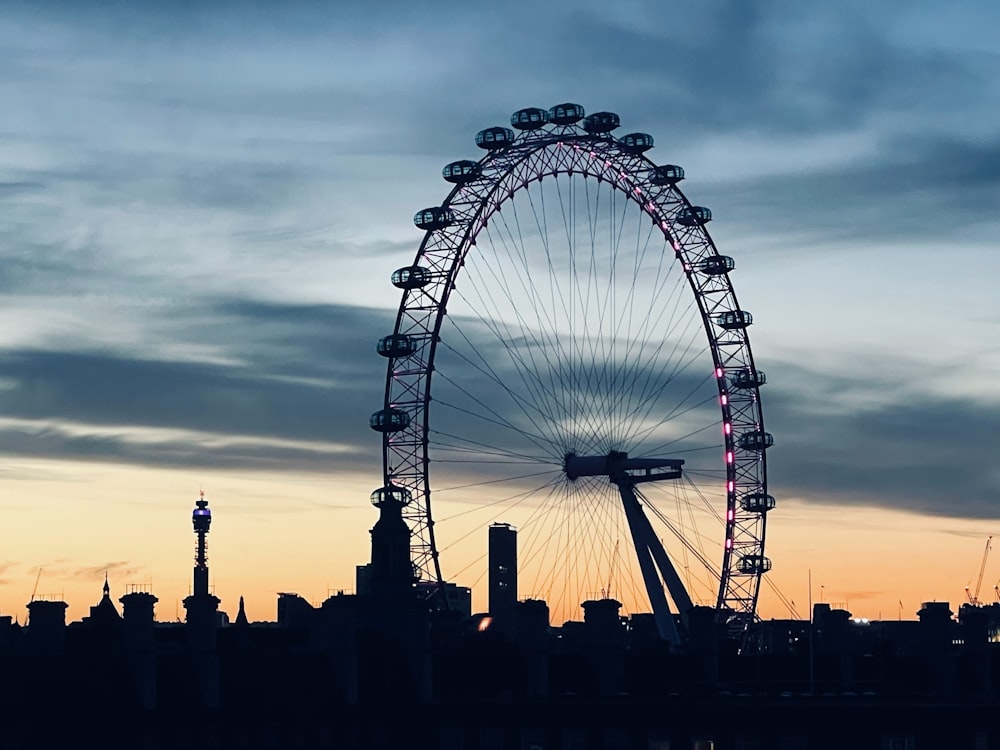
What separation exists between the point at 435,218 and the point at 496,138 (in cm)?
643

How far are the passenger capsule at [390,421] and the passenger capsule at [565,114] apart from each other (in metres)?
21.1

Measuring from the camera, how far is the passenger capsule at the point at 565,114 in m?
129

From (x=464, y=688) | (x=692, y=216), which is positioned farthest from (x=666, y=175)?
(x=464, y=688)

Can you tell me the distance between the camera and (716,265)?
142500 millimetres

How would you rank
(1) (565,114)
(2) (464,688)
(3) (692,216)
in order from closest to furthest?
1. (2) (464,688)
2. (1) (565,114)
3. (3) (692,216)

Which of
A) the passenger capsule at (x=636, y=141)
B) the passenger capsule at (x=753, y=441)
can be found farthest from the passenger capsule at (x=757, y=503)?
the passenger capsule at (x=636, y=141)

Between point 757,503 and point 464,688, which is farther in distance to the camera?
point 757,503

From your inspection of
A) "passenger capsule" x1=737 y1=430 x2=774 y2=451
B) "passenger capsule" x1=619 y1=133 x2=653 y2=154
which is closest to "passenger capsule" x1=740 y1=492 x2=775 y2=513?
"passenger capsule" x1=737 y1=430 x2=774 y2=451

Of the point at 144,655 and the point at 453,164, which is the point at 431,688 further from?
the point at 453,164

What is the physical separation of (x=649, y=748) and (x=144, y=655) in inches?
928

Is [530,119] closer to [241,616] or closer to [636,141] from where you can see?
[636,141]

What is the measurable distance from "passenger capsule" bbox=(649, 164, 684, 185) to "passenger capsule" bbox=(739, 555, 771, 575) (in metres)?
27.8

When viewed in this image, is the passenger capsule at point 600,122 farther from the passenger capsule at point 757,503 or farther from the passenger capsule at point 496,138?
the passenger capsule at point 757,503

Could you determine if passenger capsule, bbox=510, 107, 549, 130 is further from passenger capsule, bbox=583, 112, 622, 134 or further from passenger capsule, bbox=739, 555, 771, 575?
passenger capsule, bbox=739, 555, 771, 575
